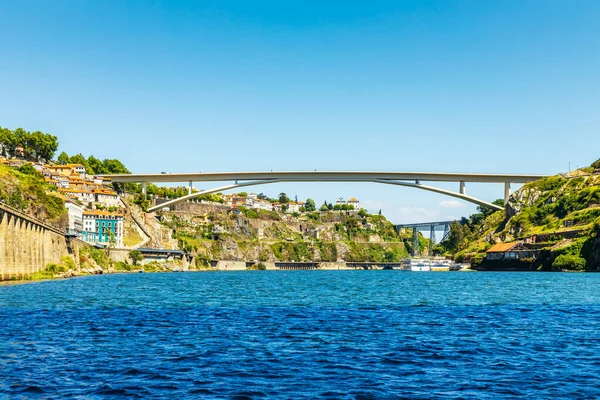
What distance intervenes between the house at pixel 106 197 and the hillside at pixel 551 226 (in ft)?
→ 311

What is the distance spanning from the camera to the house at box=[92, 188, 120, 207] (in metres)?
181

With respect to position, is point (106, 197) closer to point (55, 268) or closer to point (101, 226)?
point (101, 226)

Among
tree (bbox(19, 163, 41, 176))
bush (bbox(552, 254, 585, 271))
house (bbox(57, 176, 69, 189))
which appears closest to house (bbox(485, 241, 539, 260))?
bush (bbox(552, 254, 585, 271))

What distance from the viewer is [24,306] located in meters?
45.2

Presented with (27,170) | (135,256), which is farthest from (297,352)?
(27,170)

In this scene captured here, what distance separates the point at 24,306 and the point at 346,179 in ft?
438

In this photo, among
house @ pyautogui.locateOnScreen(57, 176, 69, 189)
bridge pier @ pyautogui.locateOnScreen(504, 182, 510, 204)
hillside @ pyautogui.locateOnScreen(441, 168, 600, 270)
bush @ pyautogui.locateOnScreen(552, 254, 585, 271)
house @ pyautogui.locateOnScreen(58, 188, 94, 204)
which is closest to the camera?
bush @ pyautogui.locateOnScreen(552, 254, 585, 271)

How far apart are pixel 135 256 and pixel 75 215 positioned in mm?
17165

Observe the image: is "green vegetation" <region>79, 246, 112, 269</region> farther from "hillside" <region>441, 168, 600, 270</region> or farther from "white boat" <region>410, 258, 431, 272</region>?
"white boat" <region>410, 258, 431, 272</region>

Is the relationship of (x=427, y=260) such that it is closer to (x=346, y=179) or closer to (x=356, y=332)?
(x=346, y=179)

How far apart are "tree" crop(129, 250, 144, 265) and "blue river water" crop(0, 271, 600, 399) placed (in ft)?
377

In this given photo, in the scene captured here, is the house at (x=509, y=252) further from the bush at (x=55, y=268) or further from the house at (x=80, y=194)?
the house at (x=80, y=194)

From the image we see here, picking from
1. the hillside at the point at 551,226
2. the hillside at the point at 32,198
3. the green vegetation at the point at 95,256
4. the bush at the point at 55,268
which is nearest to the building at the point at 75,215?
the green vegetation at the point at 95,256

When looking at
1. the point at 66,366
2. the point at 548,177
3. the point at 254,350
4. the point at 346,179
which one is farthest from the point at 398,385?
the point at 548,177
